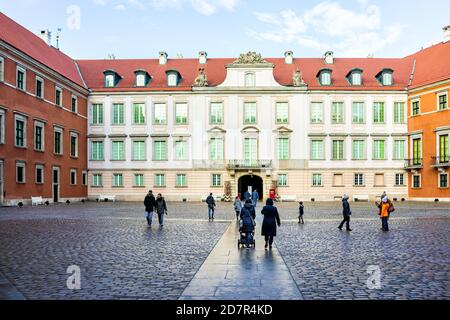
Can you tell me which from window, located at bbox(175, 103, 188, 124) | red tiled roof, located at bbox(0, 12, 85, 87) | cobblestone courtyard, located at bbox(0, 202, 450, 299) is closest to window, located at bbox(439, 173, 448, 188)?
window, located at bbox(175, 103, 188, 124)

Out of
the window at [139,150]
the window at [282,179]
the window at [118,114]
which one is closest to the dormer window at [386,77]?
the window at [282,179]

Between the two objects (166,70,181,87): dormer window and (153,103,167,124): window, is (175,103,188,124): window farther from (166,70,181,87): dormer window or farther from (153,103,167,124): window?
(166,70,181,87): dormer window

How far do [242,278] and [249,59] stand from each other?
150 feet

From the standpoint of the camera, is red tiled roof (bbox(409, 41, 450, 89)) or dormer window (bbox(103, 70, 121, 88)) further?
dormer window (bbox(103, 70, 121, 88))

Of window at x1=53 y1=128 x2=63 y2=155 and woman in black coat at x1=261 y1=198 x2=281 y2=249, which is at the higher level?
window at x1=53 y1=128 x2=63 y2=155

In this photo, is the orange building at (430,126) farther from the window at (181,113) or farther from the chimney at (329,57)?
the window at (181,113)

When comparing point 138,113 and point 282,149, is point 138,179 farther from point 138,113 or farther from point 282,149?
point 282,149

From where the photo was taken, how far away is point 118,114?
178ft

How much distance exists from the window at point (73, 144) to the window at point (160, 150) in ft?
26.8

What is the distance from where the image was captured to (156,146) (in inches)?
2133

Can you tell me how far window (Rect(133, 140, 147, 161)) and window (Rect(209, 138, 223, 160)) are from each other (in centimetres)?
733

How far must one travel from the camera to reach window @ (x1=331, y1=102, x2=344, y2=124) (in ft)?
176

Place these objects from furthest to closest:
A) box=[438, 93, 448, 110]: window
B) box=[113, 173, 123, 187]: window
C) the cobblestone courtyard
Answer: box=[113, 173, 123, 187]: window → box=[438, 93, 448, 110]: window → the cobblestone courtyard
